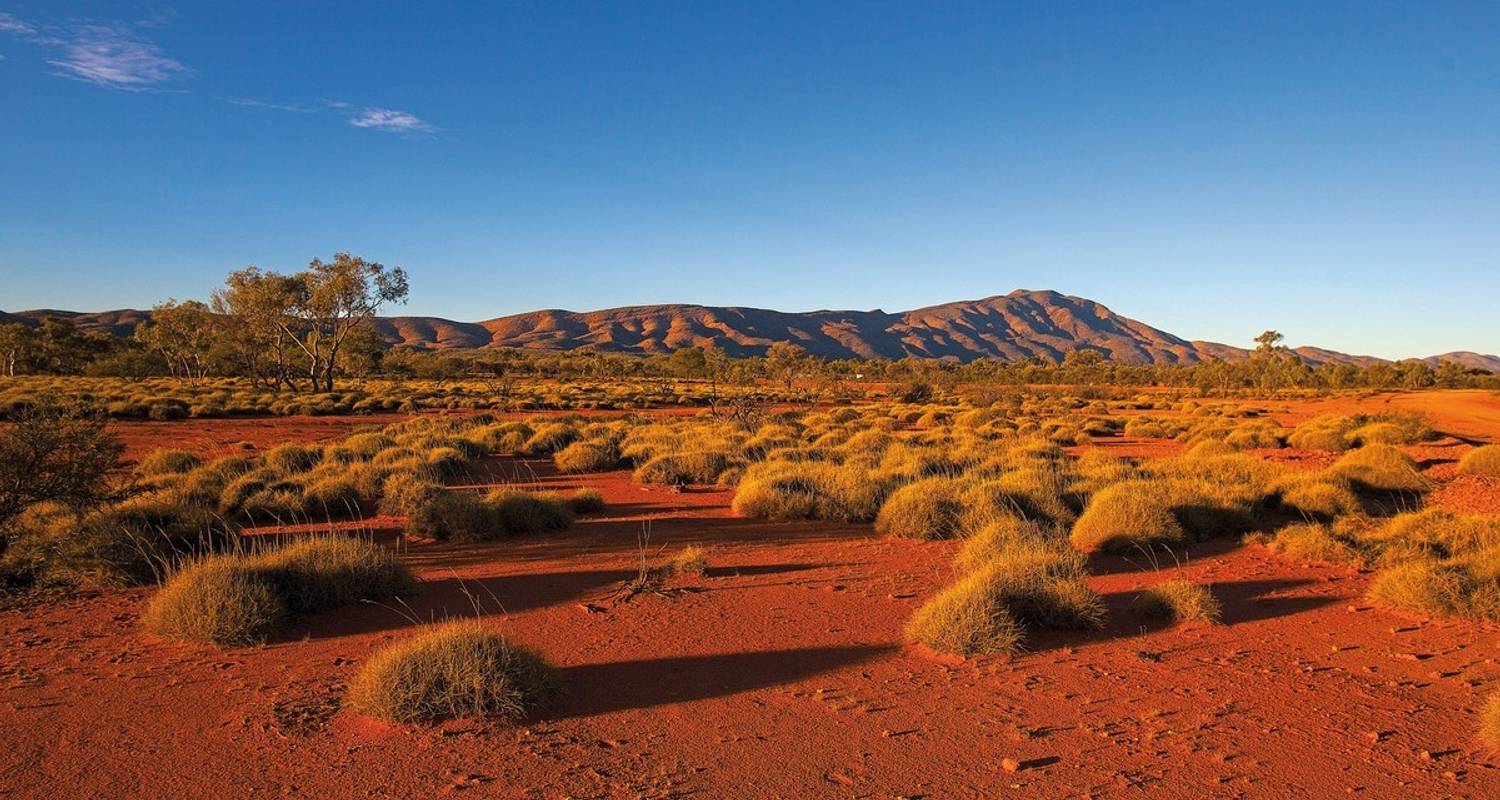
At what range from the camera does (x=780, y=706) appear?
18.0 feet

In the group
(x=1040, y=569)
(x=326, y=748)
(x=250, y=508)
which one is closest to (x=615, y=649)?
(x=326, y=748)

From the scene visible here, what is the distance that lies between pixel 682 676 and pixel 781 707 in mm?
939

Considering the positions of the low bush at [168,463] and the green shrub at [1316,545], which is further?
the low bush at [168,463]

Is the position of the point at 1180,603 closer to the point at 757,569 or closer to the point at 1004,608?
the point at 1004,608

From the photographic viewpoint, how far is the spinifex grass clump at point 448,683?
5.04m

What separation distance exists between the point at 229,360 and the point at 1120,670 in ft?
239

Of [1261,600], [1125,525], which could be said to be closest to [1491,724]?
[1261,600]

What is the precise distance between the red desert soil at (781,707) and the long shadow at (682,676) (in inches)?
1.0

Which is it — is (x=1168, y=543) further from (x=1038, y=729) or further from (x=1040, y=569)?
(x=1038, y=729)

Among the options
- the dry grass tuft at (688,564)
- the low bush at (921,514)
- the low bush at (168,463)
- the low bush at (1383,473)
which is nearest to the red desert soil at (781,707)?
the dry grass tuft at (688,564)

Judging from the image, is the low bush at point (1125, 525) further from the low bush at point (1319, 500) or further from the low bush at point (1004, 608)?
the low bush at point (1319, 500)

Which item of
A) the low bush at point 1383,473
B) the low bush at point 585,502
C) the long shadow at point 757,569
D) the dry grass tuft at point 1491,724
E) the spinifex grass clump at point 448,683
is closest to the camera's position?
the dry grass tuft at point 1491,724

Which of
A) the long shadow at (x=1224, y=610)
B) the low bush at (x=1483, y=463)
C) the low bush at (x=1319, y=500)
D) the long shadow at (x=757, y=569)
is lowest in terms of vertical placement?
the long shadow at (x=757, y=569)

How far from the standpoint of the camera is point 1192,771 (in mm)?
4512
